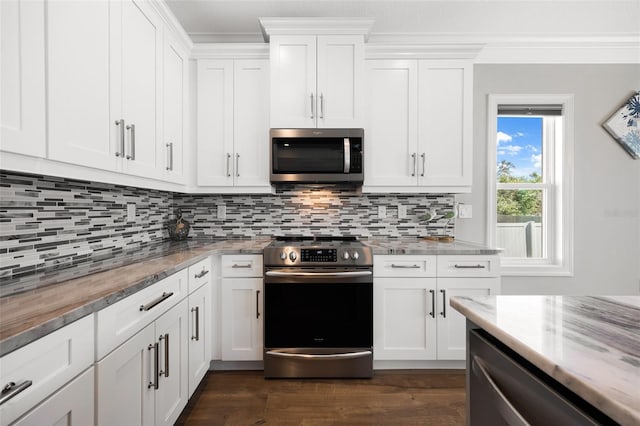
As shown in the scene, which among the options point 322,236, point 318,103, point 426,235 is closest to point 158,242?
point 322,236

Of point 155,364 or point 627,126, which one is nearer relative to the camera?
point 155,364

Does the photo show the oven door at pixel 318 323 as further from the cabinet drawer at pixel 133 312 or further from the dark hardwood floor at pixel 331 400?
the cabinet drawer at pixel 133 312

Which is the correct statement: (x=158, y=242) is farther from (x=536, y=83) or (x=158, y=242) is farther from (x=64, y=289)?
(x=536, y=83)

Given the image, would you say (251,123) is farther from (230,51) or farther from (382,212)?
(382,212)

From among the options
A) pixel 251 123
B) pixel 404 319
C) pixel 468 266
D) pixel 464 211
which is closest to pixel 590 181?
pixel 464 211

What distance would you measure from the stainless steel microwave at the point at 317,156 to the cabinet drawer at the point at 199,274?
2.75 feet

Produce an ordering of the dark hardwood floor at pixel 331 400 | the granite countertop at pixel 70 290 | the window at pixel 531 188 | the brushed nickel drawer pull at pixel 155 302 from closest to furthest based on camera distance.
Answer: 1. the granite countertop at pixel 70 290
2. the brushed nickel drawer pull at pixel 155 302
3. the dark hardwood floor at pixel 331 400
4. the window at pixel 531 188

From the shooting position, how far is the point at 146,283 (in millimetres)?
1282

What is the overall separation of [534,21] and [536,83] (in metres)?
0.54

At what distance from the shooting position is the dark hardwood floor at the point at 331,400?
5.90 ft

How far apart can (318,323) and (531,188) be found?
2410 mm

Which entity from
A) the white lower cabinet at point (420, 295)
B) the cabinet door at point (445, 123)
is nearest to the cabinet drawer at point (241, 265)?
the white lower cabinet at point (420, 295)

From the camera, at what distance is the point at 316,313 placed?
219 cm

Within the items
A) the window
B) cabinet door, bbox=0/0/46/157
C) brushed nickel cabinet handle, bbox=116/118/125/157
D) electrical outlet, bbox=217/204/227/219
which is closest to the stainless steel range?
electrical outlet, bbox=217/204/227/219
